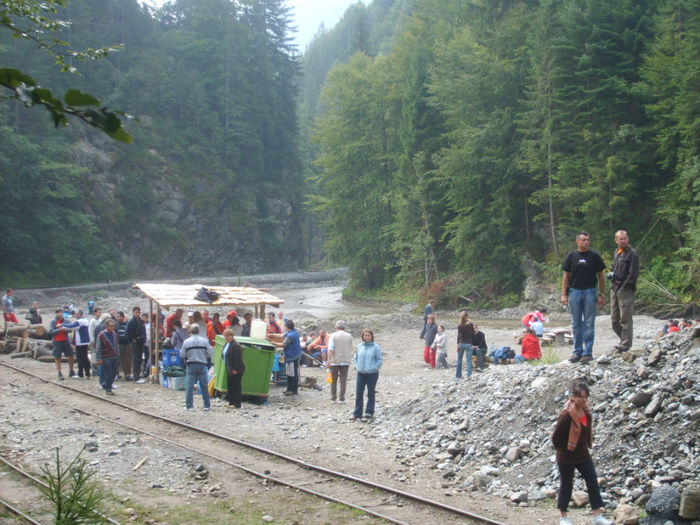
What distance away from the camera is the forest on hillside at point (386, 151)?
3384 centimetres

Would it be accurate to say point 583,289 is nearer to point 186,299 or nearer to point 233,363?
point 233,363

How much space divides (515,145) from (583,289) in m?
32.4

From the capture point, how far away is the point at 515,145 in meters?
41.0

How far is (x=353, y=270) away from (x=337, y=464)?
47954mm

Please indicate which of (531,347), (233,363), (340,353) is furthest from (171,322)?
(531,347)

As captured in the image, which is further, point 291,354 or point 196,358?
point 291,354

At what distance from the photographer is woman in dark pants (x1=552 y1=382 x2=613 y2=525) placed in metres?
6.99

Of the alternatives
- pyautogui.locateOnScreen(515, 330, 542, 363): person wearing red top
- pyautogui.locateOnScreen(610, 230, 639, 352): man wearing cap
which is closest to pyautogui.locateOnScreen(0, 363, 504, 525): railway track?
pyautogui.locateOnScreen(610, 230, 639, 352): man wearing cap

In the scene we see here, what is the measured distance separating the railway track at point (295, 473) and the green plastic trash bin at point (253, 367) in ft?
6.46

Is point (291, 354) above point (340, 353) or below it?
below

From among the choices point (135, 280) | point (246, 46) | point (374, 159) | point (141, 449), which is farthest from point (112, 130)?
point (246, 46)

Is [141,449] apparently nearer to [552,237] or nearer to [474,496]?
[474,496]

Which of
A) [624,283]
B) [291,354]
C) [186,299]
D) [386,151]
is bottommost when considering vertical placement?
[291,354]

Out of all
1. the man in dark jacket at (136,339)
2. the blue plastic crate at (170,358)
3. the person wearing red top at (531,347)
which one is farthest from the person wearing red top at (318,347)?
the person wearing red top at (531,347)
